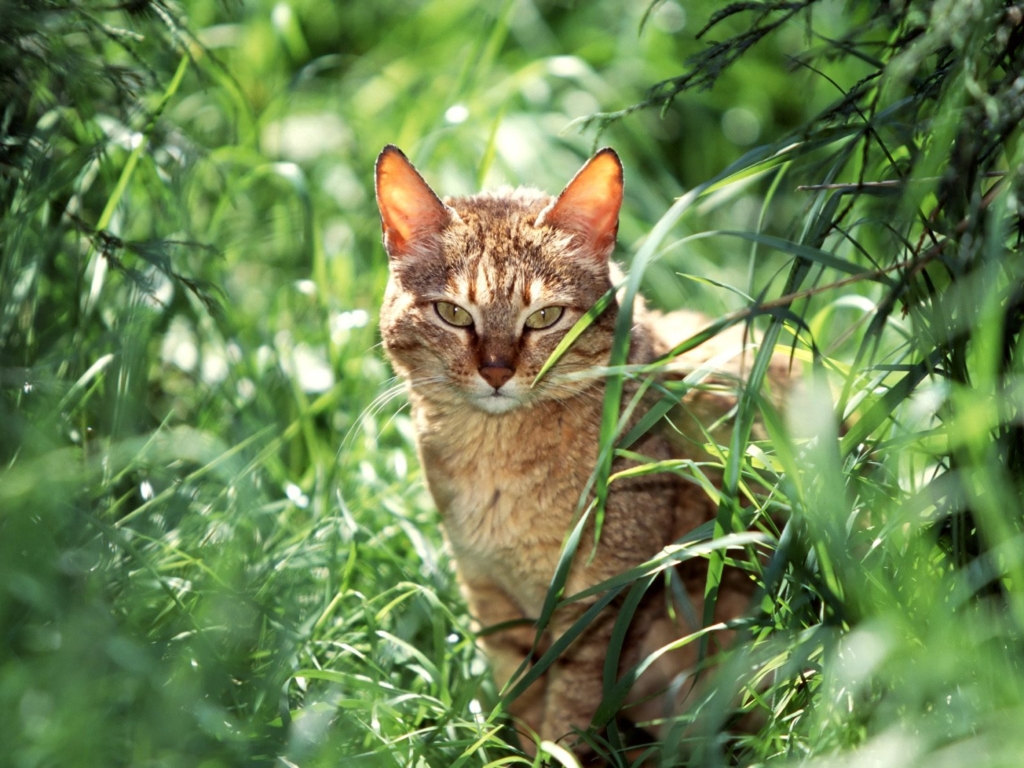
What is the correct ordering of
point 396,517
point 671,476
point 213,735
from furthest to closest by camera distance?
point 396,517 < point 671,476 < point 213,735

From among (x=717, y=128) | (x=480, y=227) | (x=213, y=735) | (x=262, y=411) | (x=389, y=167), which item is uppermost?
(x=717, y=128)

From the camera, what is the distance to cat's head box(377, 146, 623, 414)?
237 cm

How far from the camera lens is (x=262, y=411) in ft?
9.88

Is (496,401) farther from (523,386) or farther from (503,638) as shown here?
(503,638)

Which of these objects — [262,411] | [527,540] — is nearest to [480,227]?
[527,540]

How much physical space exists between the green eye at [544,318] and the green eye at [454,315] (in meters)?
0.15

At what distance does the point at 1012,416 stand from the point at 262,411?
78.7 inches

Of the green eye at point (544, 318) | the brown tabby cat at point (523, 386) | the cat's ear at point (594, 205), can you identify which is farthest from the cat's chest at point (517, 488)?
the cat's ear at point (594, 205)

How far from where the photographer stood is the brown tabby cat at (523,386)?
2389 mm

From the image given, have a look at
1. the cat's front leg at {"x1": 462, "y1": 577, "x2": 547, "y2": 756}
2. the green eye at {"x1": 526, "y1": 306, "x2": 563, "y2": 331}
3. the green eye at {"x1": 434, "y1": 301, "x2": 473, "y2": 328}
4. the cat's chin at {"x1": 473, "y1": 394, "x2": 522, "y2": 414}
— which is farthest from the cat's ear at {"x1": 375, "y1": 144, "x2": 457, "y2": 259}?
the cat's front leg at {"x1": 462, "y1": 577, "x2": 547, "y2": 756}

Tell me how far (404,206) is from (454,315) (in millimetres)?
316

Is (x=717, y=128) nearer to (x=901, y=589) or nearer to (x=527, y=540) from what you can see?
(x=527, y=540)

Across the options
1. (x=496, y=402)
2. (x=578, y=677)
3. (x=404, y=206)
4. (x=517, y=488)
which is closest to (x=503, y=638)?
(x=578, y=677)

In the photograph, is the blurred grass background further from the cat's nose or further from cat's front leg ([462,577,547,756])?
the cat's nose
